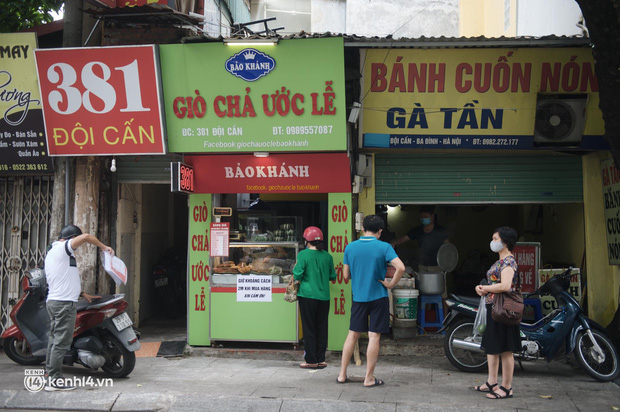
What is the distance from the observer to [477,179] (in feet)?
29.7

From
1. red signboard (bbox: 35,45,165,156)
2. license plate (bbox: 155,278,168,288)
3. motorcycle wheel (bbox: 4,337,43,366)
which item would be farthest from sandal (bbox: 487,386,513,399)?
license plate (bbox: 155,278,168,288)

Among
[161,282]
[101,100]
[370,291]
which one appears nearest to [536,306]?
[370,291]

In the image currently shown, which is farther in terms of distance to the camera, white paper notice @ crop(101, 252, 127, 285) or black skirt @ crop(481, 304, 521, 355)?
white paper notice @ crop(101, 252, 127, 285)

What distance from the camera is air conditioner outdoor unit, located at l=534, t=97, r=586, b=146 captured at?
8734mm

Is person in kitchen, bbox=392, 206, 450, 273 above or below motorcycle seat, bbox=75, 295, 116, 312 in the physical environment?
above

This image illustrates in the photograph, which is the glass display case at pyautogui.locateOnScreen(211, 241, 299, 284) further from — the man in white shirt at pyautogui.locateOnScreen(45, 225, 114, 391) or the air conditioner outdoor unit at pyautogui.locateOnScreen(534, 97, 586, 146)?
the air conditioner outdoor unit at pyautogui.locateOnScreen(534, 97, 586, 146)

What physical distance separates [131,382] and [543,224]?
771 centimetres

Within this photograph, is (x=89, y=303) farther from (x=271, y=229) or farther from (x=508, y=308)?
(x=508, y=308)

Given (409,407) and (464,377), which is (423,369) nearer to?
(464,377)

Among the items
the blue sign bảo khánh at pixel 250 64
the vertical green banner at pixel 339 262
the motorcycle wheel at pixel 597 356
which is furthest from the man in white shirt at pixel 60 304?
the motorcycle wheel at pixel 597 356

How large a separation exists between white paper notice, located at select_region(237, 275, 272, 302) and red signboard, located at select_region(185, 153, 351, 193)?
1.22m

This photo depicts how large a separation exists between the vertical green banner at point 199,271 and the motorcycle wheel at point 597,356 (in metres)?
4.82

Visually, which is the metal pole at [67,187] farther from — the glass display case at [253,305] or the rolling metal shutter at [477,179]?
the rolling metal shutter at [477,179]

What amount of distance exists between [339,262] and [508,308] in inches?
112
